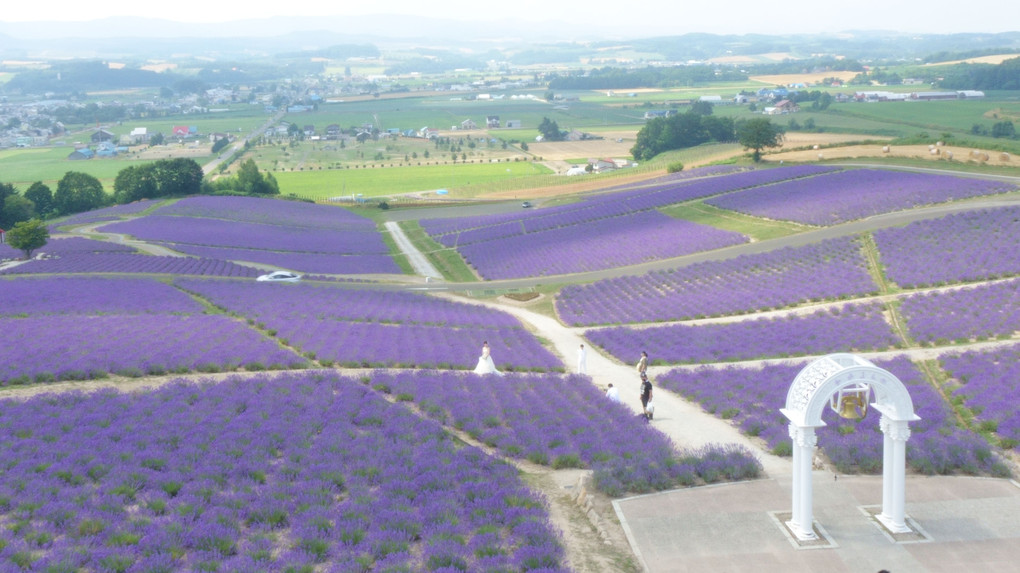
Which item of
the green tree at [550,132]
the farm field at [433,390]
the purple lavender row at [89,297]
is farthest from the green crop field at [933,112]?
the purple lavender row at [89,297]

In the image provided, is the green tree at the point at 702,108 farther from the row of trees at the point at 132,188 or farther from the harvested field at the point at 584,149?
the row of trees at the point at 132,188

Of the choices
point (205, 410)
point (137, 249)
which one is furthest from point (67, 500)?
point (137, 249)

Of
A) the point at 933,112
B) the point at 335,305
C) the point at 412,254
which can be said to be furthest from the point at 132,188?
the point at 933,112

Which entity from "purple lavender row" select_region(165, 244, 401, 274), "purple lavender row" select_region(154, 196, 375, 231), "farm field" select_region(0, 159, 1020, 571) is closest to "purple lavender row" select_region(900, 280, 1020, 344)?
"farm field" select_region(0, 159, 1020, 571)

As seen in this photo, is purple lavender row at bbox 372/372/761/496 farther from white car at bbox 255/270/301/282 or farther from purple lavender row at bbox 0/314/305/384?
white car at bbox 255/270/301/282

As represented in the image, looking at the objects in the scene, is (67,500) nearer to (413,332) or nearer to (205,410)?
(205,410)

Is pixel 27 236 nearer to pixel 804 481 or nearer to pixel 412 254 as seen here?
pixel 412 254
